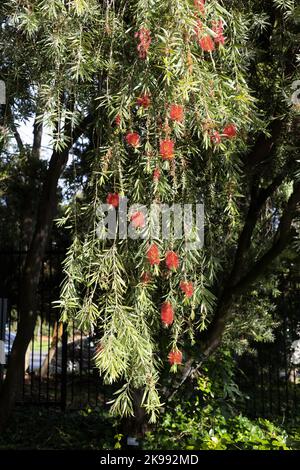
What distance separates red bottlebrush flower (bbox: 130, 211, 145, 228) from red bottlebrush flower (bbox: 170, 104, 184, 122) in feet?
1.31

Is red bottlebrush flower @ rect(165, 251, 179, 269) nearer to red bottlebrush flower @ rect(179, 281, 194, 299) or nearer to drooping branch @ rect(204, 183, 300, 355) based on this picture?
red bottlebrush flower @ rect(179, 281, 194, 299)

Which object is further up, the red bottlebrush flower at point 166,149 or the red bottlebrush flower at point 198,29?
the red bottlebrush flower at point 198,29

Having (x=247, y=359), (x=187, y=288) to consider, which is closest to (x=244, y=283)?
(x=187, y=288)

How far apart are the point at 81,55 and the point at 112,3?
1.39ft

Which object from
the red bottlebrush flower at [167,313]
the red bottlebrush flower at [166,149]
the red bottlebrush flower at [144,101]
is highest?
the red bottlebrush flower at [144,101]

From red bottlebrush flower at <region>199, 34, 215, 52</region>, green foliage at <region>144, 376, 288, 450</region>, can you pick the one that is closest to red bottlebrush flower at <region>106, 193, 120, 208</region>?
red bottlebrush flower at <region>199, 34, 215, 52</region>

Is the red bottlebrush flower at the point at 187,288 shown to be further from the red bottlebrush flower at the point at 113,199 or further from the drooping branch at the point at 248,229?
the drooping branch at the point at 248,229

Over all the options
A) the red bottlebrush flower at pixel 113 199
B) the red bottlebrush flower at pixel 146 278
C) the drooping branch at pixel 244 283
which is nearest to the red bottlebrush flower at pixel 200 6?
the red bottlebrush flower at pixel 113 199

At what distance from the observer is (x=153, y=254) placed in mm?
2076

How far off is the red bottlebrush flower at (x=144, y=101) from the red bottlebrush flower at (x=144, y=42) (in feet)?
0.52

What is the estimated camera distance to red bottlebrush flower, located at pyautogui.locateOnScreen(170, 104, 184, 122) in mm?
2062

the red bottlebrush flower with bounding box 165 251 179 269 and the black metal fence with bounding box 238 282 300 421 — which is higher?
the red bottlebrush flower with bounding box 165 251 179 269

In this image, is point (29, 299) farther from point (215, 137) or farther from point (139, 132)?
point (215, 137)

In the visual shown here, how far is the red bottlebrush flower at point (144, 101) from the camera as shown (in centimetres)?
217
